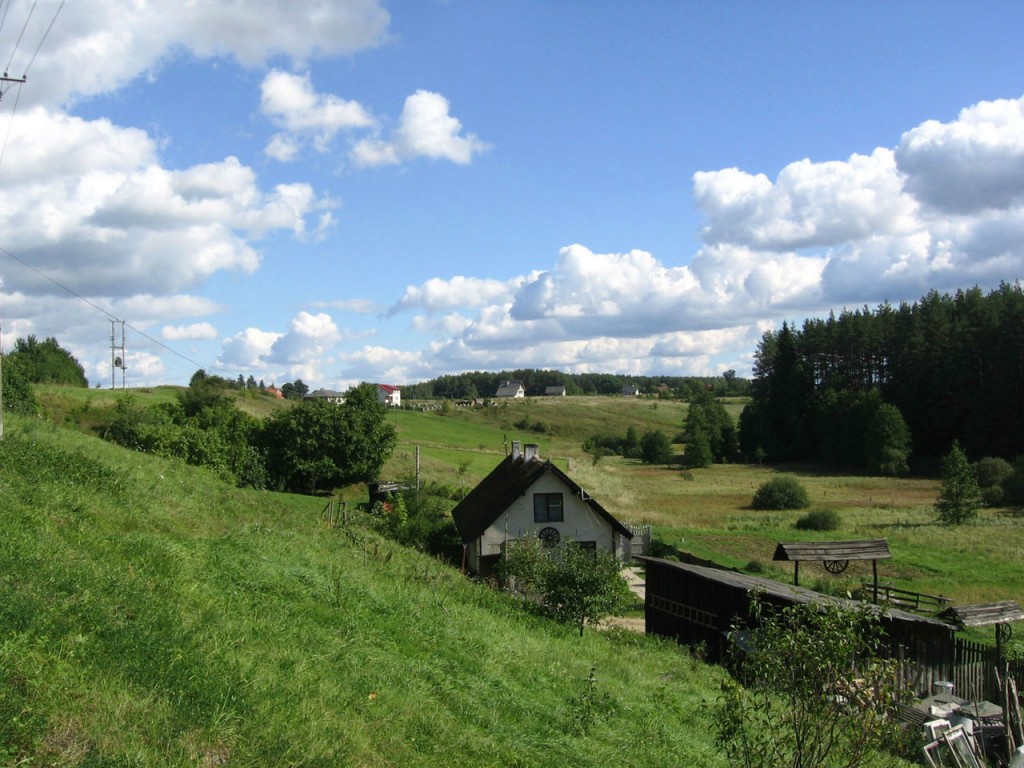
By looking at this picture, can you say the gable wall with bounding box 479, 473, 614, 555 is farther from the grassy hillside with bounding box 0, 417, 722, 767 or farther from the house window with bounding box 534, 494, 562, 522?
the grassy hillside with bounding box 0, 417, 722, 767

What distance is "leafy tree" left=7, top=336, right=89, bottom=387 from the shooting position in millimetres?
74250

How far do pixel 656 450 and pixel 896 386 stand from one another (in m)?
30.0

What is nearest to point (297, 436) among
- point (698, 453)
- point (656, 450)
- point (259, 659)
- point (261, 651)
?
point (261, 651)


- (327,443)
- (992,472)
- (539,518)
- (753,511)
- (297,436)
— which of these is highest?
(297,436)

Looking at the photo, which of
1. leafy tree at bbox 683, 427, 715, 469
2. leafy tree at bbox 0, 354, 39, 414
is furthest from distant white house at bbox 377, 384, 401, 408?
leafy tree at bbox 0, 354, 39, 414

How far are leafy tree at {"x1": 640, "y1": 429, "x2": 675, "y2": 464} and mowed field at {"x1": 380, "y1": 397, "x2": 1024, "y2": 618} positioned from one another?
7.49 ft

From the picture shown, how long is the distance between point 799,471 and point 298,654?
304ft

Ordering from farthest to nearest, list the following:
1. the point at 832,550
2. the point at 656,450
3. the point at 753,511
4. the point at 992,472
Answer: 1. the point at 656,450
2. the point at 992,472
3. the point at 753,511
4. the point at 832,550

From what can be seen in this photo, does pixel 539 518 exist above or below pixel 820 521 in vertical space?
above

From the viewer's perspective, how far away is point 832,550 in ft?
85.4

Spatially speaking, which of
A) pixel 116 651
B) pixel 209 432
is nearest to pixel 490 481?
pixel 209 432

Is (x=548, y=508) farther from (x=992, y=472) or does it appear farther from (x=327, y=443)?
(x=992, y=472)

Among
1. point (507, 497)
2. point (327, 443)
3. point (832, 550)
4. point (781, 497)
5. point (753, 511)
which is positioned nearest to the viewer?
point (832, 550)

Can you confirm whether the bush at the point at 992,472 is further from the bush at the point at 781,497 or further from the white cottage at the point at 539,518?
the white cottage at the point at 539,518
